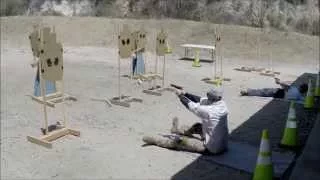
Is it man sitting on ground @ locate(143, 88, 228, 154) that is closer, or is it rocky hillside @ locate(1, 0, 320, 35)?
man sitting on ground @ locate(143, 88, 228, 154)

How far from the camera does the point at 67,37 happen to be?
21.6 meters

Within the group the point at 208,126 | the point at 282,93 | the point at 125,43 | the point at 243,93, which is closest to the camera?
the point at 208,126

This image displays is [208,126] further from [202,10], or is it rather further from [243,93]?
[202,10]

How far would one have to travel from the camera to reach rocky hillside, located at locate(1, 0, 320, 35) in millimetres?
23984

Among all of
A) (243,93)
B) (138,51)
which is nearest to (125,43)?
(138,51)

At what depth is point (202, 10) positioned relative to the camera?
86.1 feet

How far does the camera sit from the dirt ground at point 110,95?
6.68 metres

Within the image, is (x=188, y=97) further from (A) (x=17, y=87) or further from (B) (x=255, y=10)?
(B) (x=255, y=10)

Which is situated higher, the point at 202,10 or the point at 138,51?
the point at 202,10

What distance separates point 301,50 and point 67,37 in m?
9.41

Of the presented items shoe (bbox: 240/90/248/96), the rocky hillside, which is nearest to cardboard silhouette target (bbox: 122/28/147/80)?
shoe (bbox: 240/90/248/96)

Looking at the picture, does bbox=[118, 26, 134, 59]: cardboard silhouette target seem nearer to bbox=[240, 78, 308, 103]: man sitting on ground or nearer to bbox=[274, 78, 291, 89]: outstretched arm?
bbox=[240, 78, 308, 103]: man sitting on ground

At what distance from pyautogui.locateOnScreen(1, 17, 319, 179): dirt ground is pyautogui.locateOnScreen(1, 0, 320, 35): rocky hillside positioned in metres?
3.90

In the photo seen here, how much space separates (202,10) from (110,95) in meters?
15.9
